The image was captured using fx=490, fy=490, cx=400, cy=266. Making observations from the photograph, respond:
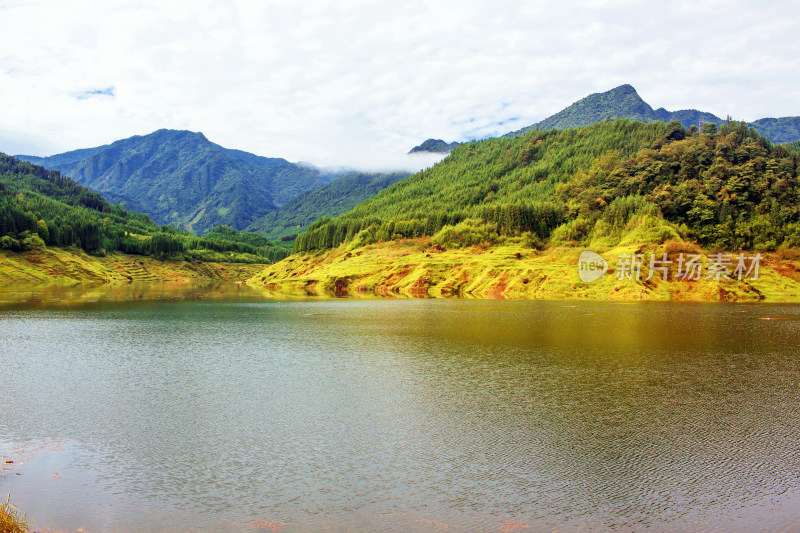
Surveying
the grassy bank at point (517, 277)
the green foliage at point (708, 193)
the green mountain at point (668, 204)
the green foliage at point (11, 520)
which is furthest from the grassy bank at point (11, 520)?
the green foliage at point (708, 193)

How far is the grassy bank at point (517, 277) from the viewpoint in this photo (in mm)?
104812

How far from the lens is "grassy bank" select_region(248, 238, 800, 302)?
344 feet

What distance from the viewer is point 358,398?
98.3ft

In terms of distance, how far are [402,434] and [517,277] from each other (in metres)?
102

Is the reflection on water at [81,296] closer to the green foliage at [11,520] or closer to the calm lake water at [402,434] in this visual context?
the calm lake water at [402,434]

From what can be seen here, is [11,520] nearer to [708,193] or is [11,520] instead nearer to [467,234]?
[467,234]

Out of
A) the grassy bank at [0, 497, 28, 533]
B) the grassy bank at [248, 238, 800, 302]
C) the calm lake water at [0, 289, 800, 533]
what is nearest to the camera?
the grassy bank at [0, 497, 28, 533]

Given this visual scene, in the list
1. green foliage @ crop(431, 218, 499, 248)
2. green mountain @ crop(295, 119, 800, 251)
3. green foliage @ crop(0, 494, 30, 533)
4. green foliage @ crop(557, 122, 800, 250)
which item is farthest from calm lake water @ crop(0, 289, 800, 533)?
green foliage @ crop(431, 218, 499, 248)

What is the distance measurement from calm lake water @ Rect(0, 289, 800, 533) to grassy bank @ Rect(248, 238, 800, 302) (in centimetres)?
6182

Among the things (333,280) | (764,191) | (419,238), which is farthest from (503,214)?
(764,191)

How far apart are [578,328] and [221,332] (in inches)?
1704

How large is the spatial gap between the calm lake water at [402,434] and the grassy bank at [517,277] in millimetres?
61823

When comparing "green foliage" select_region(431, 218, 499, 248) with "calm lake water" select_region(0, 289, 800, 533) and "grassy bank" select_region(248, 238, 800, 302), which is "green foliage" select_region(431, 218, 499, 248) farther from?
"calm lake water" select_region(0, 289, 800, 533)

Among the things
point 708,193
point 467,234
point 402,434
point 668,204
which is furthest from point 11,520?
point 708,193
